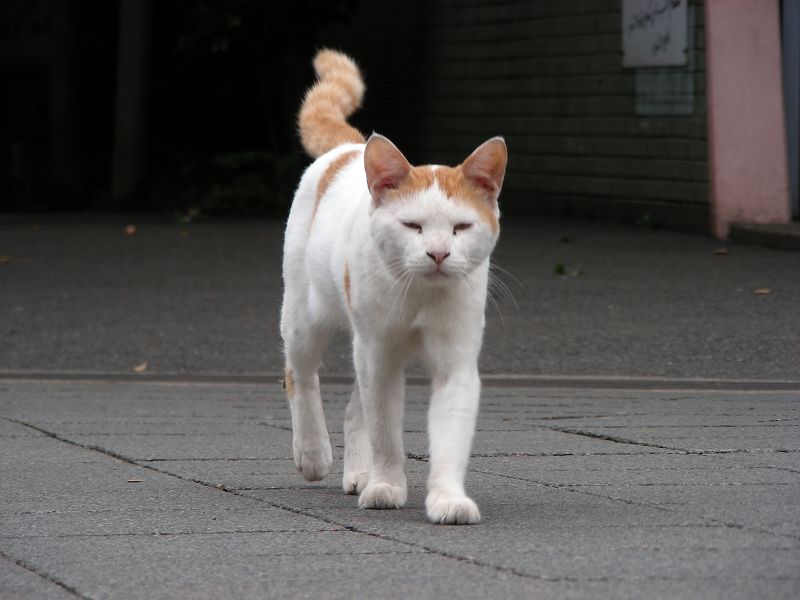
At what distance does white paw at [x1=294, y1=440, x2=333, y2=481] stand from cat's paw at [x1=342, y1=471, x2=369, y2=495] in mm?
104

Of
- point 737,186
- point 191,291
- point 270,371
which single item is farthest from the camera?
point 737,186

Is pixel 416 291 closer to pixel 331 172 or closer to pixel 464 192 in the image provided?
pixel 464 192

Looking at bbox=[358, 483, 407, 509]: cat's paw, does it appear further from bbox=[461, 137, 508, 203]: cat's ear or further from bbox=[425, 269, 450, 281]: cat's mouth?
bbox=[461, 137, 508, 203]: cat's ear

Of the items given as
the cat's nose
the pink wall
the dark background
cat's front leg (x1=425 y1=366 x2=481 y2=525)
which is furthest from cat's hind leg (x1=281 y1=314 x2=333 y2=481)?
the dark background

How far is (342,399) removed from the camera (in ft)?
26.5

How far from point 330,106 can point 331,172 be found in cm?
82

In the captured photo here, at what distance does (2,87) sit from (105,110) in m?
3.62

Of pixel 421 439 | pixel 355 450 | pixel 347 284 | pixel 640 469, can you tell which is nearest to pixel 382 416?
pixel 347 284

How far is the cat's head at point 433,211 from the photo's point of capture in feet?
14.8

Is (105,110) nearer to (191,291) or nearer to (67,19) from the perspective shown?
(67,19)

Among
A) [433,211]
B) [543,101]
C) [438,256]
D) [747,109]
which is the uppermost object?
[543,101]

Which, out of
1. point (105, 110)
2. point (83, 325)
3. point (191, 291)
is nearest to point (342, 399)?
point (83, 325)

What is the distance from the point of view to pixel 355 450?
534cm

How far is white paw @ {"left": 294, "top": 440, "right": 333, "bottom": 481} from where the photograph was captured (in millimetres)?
5363
